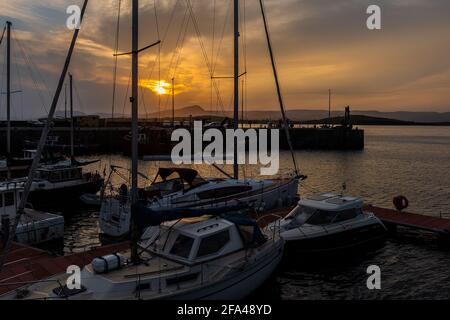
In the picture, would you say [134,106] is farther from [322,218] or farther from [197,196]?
[322,218]

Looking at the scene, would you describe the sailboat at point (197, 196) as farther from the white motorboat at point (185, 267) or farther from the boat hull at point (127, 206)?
the white motorboat at point (185, 267)

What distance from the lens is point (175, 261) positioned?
11.4m

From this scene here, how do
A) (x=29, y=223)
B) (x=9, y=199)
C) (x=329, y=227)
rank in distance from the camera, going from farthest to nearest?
(x=9, y=199) → (x=29, y=223) → (x=329, y=227)

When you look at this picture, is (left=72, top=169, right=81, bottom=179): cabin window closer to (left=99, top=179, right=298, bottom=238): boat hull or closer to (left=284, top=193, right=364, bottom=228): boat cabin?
(left=99, top=179, right=298, bottom=238): boat hull

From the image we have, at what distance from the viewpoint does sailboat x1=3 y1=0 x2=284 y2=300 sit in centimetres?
1000

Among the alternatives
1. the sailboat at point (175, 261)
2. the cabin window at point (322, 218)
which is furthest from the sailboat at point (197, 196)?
the sailboat at point (175, 261)

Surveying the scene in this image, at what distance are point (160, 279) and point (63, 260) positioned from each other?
5.56 m

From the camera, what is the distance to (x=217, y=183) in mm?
21094

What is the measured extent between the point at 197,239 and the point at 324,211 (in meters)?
7.94

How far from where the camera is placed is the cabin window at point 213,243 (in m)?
11.5

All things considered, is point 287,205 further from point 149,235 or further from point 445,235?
point 149,235

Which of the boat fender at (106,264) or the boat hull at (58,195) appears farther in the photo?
the boat hull at (58,195)

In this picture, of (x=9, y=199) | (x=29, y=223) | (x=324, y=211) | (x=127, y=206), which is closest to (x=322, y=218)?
(x=324, y=211)
